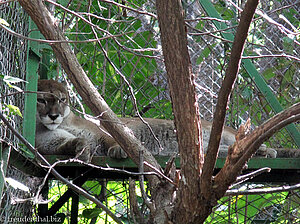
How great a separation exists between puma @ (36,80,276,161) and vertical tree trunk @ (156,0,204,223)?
5.01 feet

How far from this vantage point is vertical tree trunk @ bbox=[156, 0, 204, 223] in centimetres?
154

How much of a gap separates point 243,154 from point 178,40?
0.44m

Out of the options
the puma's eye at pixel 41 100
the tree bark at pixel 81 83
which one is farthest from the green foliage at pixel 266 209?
the tree bark at pixel 81 83

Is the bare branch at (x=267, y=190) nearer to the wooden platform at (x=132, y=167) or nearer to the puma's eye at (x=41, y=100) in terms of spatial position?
the wooden platform at (x=132, y=167)

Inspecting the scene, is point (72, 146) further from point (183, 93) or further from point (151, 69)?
point (183, 93)

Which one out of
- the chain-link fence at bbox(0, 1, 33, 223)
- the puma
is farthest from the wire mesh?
the chain-link fence at bbox(0, 1, 33, 223)

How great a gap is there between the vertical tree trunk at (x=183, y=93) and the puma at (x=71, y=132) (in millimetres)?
1526

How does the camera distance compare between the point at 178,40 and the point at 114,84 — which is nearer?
the point at 178,40

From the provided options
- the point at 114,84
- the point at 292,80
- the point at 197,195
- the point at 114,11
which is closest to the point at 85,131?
the point at 114,84

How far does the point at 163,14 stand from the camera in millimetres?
1533

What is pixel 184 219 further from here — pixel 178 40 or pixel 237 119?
pixel 237 119

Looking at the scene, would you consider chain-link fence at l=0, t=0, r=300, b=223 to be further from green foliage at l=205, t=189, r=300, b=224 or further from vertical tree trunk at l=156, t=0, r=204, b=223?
vertical tree trunk at l=156, t=0, r=204, b=223

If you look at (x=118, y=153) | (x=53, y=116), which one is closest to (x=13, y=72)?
(x=118, y=153)

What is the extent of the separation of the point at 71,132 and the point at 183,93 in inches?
93.9
